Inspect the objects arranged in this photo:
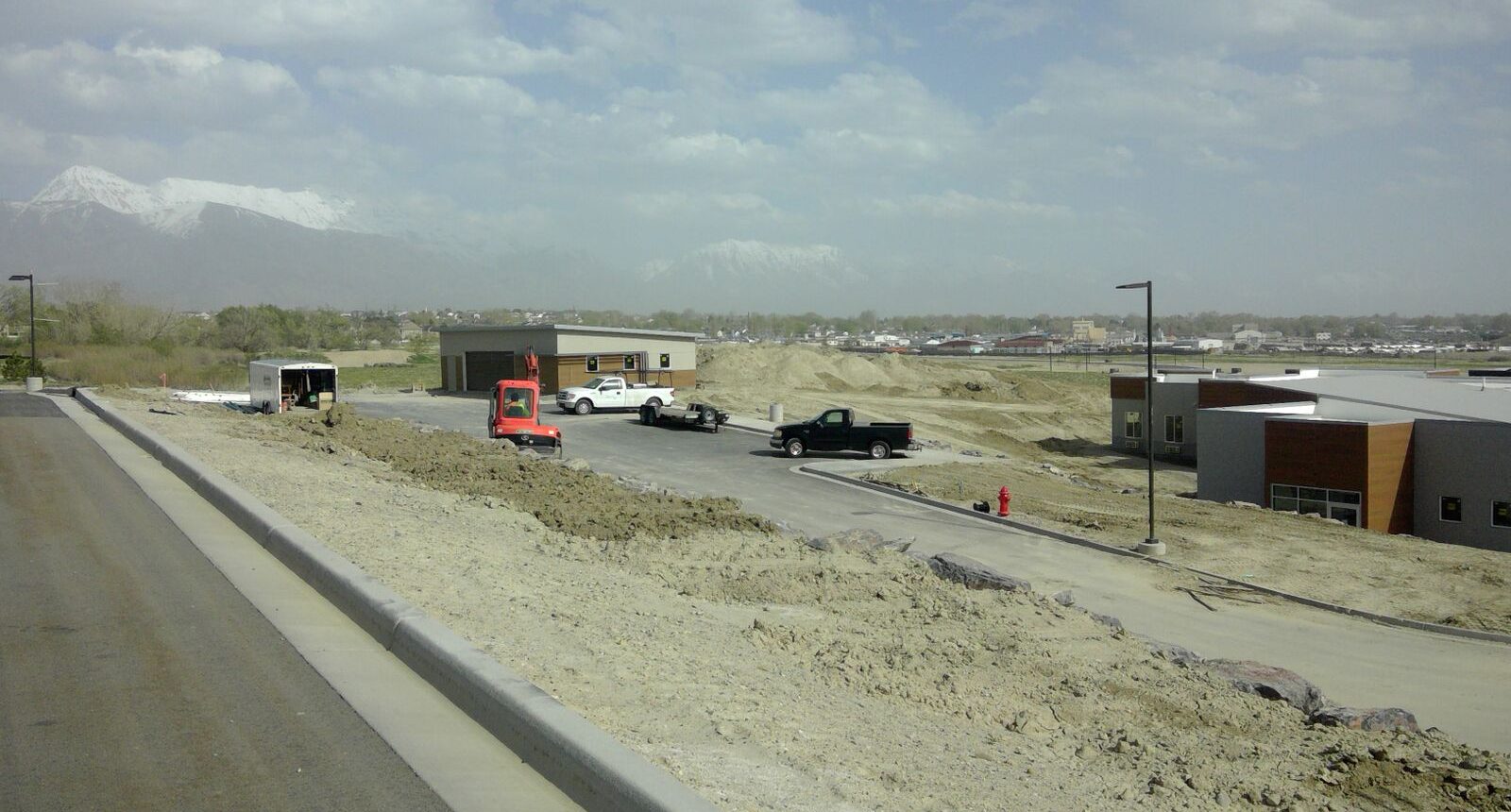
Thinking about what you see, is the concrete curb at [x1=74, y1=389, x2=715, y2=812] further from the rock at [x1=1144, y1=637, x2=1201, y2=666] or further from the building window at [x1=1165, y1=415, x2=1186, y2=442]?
the building window at [x1=1165, y1=415, x2=1186, y2=442]

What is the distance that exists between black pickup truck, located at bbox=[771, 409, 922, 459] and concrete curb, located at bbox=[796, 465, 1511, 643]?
402 cm

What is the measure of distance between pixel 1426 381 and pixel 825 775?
51.4 m

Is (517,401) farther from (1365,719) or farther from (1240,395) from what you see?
(1240,395)

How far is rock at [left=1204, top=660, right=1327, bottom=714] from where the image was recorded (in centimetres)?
1072

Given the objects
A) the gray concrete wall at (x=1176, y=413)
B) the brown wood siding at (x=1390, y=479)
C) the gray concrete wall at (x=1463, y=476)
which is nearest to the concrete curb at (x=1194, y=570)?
the brown wood siding at (x=1390, y=479)

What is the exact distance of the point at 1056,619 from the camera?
13.0 metres

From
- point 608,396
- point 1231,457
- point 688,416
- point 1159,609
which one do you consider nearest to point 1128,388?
point 1231,457

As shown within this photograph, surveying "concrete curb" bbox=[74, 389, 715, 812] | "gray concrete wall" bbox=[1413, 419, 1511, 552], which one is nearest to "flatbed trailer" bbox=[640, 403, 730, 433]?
"gray concrete wall" bbox=[1413, 419, 1511, 552]

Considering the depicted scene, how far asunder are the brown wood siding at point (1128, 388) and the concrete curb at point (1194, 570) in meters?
26.5

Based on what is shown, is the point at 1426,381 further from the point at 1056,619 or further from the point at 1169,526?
the point at 1056,619

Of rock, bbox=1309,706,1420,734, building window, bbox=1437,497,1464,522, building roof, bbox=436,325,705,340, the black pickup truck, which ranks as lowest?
building window, bbox=1437,497,1464,522

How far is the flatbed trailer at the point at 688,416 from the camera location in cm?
4447

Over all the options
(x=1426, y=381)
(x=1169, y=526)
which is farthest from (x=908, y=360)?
(x=1169, y=526)

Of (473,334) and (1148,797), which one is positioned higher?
(473,334)
